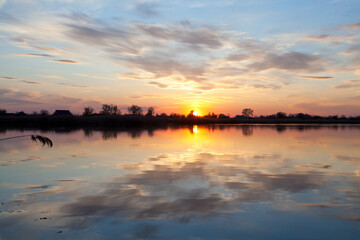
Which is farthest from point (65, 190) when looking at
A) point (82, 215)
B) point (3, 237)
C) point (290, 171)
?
point (290, 171)

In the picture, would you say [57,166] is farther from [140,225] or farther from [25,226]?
[140,225]

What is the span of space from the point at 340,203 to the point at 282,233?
9.36 feet

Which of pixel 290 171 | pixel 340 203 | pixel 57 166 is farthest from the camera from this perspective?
pixel 57 166

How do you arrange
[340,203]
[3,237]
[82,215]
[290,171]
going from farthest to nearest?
[290,171], [340,203], [82,215], [3,237]

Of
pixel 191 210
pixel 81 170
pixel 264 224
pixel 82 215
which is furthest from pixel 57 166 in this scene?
pixel 264 224

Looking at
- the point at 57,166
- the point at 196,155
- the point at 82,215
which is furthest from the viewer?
the point at 196,155

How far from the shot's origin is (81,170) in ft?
40.1

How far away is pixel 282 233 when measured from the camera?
586cm

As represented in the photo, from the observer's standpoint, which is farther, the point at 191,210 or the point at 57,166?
the point at 57,166

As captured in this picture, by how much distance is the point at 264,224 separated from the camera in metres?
6.31

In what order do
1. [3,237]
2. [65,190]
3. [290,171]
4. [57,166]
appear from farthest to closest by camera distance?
[57,166]
[290,171]
[65,190]
[3,237]

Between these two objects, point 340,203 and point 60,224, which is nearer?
point 60,224

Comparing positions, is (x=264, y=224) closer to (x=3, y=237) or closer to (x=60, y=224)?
(x=60, y=224)

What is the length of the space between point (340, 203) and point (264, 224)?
2.78 meters
